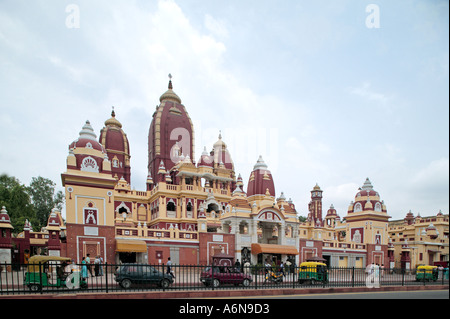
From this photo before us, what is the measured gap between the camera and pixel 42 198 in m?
47.7

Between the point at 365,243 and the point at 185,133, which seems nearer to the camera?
the point at 365,243

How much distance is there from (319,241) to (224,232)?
9.66 metres

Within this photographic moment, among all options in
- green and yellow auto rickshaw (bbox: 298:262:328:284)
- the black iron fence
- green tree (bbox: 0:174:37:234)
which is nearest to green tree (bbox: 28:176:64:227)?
green tree (bbox: 0:174:37:234)

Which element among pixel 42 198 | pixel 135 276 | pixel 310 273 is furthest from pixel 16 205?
pixel 310 273

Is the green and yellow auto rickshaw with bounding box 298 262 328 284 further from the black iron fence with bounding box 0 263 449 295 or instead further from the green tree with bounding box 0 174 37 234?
the green tree with bounding box 0 174 37 234

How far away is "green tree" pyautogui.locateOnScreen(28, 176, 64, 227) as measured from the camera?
4700 centimetres

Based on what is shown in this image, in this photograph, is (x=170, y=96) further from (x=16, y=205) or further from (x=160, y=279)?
(x=160, y=279)

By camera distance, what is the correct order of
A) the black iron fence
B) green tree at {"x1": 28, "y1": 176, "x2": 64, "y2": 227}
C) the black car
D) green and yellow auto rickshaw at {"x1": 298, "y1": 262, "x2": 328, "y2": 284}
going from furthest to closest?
green tree at {"x1": 28, "y1": 176, "x2": 64, "y2": 227} < green and yellow auto rickshaw at {"x1": 298, "y1": 262, "x2": 328, "y2": 284} < the black car < the black iron fence

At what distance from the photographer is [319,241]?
31.6 metres

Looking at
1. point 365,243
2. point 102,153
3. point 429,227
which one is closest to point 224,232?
point 102,153

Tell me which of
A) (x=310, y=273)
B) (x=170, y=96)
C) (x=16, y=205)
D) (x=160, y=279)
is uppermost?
(x=170, y=96)

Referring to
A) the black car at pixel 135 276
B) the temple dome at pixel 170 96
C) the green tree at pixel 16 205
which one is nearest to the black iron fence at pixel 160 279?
the black car at pixel 135 276
